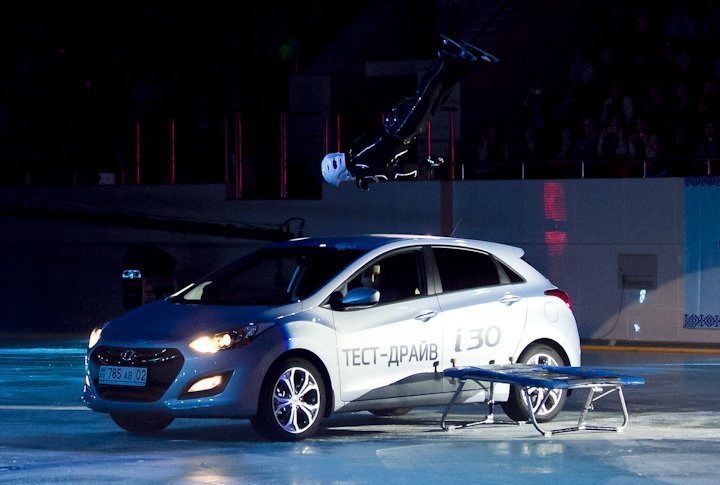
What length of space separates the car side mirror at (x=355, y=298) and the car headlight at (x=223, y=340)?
33.4 inches

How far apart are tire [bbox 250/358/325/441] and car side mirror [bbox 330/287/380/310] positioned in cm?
60

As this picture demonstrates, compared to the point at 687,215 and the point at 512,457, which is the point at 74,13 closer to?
the point at 687,215

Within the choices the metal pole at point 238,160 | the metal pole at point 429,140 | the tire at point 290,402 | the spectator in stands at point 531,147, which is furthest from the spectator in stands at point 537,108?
the tire at point 290,402

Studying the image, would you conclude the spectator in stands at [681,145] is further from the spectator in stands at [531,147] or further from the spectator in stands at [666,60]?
the spectator in stands at [531,147]

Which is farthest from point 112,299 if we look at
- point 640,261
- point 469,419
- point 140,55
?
point 469,419

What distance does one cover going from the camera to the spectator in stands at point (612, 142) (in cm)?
2498

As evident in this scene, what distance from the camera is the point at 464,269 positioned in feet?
45.1

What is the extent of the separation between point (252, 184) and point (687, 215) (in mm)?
7721

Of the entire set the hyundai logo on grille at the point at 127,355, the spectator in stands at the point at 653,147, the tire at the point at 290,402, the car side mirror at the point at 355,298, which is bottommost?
the tire at the point at 290,402

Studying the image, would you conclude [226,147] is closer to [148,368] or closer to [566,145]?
[566,145]

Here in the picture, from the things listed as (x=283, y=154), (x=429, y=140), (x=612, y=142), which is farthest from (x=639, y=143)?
(x=283, y=154)

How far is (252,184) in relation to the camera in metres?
27.6

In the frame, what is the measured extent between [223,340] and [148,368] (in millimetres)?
637

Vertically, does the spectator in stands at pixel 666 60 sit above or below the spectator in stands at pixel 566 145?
above
